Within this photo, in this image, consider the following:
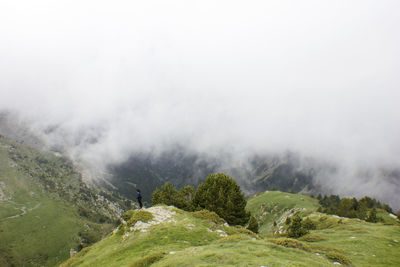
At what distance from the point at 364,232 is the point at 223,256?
131 feet

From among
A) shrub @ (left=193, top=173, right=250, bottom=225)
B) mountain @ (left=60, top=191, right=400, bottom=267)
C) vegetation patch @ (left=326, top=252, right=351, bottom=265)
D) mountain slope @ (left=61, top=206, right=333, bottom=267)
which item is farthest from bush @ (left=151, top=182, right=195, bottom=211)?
vegetation patch @ (left=326, top=252, right=351, bottom=265)

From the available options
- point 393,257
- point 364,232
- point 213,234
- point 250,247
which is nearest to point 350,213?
point 364,232

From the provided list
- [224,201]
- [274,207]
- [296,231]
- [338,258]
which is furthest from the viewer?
[274,207]

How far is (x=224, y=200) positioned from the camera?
59.6m

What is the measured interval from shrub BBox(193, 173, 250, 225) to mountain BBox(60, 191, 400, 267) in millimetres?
17687

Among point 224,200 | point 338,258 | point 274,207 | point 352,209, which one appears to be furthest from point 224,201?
point 274,207

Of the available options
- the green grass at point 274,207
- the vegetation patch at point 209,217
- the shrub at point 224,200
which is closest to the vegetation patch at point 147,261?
the vegetation patch at point 209,217

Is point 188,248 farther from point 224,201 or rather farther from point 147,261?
point 224,201

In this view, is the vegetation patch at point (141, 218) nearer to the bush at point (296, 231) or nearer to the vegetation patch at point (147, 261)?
the vegetation patch at point (147, 261)

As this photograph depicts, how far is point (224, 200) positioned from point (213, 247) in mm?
37674

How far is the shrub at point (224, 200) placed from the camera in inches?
2306

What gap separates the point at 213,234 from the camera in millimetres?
30922

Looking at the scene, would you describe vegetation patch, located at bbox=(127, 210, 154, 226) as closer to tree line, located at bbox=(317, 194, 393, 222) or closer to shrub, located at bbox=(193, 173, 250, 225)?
shrub, located at bbox=(193, 173, 250, 225)

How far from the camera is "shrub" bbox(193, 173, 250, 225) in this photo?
58562mm
